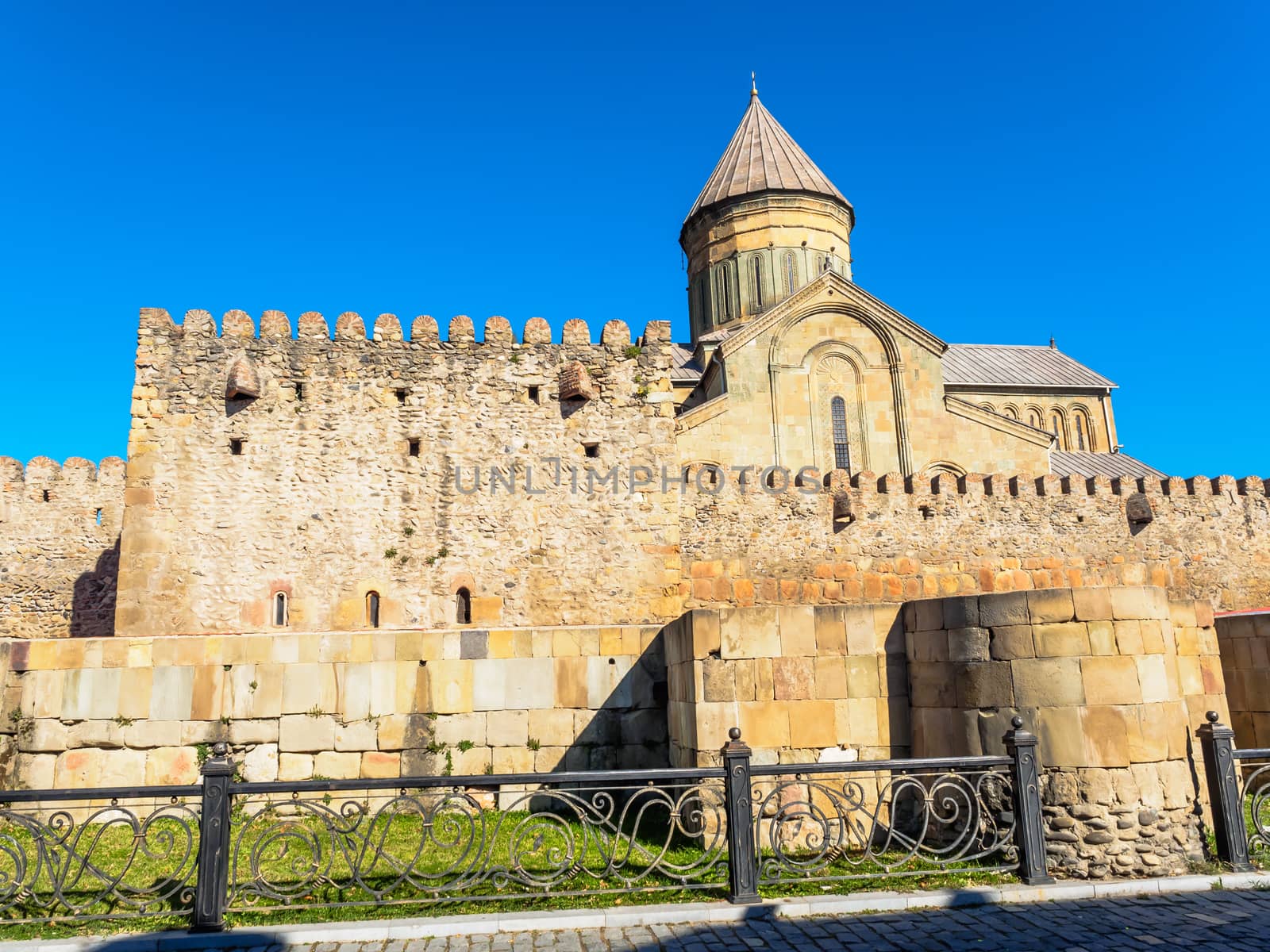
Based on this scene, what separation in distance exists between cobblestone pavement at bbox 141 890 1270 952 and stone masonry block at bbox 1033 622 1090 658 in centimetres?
165

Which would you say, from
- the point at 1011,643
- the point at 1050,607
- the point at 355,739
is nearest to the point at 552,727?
the point at 355,739

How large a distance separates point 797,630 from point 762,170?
22788mm

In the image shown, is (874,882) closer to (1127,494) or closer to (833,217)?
(1127,494)

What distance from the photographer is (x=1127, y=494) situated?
60.2ft

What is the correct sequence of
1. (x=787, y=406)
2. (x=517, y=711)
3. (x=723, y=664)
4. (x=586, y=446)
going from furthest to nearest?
1. (x=787, y=406)
2. (x=586, y=446)
3. (x=517, y=711)
4. (x=723, y=664)

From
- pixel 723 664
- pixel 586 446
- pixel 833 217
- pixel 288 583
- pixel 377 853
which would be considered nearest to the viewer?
pixel 377 853

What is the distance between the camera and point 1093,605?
6562 millimetres

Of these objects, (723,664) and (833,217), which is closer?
(723,664)

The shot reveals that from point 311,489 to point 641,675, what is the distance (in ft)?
20.7

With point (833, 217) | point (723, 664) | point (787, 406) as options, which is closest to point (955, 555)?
point (787, 406)

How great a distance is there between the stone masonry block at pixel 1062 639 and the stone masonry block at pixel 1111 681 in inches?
4.2

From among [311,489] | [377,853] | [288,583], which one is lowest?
[377,853]

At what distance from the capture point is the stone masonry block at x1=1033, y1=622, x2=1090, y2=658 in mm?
6520

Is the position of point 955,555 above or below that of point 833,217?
below
